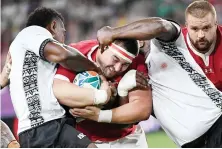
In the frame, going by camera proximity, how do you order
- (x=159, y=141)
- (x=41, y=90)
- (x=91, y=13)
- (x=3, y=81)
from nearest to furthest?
(x=41, y=90), (x=3, y=81), (x=159, y=141), (x=91, y=13)

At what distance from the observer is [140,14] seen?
8.20 meters

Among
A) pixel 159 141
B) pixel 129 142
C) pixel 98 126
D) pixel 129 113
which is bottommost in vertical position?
pixel 159 141

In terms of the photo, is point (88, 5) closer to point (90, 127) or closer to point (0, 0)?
point (0, 0)

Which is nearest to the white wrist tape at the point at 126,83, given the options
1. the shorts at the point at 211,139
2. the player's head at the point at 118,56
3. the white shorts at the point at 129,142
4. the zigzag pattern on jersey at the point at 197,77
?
the player's head at the point at 118,56

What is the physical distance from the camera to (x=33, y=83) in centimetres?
323

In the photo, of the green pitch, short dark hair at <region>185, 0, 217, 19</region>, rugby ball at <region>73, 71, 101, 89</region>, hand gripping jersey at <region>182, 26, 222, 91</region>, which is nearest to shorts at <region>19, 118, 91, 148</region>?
rugby ball at <region>73, 71, 101, 89</region>

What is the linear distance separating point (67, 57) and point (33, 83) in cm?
26

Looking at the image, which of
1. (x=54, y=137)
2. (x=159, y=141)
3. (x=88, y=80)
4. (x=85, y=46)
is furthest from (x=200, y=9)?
(x=159, y=141)

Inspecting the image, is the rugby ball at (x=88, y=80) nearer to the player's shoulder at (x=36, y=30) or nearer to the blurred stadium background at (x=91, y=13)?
the player's shoulder at (x=36, y=30)

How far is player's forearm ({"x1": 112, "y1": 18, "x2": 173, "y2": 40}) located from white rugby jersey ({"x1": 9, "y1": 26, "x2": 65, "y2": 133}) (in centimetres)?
44

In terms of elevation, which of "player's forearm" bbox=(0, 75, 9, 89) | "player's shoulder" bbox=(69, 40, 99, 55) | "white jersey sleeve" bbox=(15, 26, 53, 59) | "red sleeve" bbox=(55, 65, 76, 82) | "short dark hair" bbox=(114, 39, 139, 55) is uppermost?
"white jersey sleeve" bbox=(15, 26, 53, 59)

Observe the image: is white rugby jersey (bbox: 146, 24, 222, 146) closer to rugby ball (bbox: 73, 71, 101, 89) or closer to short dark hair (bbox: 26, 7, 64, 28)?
rugby ball (bbox: 73, 71, 101, 89)

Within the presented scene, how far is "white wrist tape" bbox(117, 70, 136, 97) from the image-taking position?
10.8ft

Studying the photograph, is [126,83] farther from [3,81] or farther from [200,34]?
[3,81]
